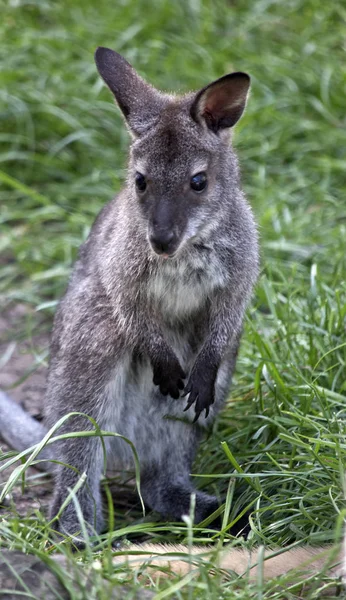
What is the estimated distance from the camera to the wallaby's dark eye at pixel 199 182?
165 inches

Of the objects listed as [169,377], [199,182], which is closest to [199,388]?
[169,377]

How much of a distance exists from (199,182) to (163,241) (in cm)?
36

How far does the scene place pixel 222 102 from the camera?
4332 mm

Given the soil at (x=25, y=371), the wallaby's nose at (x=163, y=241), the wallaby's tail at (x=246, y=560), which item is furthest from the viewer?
the soil at (x=25, y=371)

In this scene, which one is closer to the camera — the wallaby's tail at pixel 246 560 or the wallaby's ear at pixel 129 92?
the wallaby's tail at pixel 246 560

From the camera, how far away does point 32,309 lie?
6.61 m

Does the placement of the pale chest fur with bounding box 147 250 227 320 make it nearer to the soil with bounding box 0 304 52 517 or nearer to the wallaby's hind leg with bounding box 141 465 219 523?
the wallaby's hind leg with bounding box 141 465 219 523

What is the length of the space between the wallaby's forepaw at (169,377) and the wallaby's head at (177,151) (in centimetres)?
55

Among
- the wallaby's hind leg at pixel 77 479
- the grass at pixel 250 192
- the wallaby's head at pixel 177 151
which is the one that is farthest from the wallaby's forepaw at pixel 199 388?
the wallaby's head at pixel 177 151

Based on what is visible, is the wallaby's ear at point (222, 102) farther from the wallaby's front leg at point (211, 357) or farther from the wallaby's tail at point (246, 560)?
the wallaby's tail at point (246, 560)

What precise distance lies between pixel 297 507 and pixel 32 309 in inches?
116

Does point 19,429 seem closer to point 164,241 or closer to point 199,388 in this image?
point 199,388

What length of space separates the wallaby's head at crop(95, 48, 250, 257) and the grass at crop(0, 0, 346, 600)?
905mm

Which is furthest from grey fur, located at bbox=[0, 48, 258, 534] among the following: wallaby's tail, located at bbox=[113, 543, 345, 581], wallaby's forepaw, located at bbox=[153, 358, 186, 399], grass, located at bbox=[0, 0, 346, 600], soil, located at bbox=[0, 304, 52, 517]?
wallaby's tail, located at bbox=[113, 543, 345, 581]
